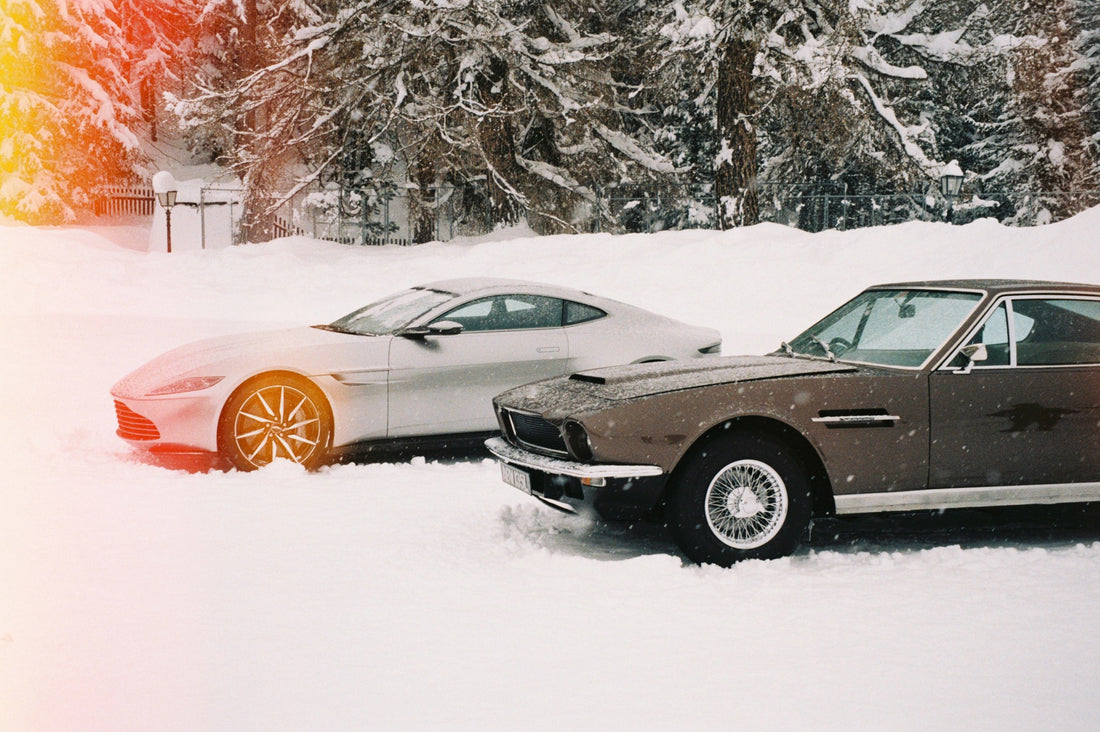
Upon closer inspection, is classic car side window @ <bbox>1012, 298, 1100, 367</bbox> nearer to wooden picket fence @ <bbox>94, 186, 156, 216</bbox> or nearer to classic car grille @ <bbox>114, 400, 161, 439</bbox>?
classic car grille @ <bbox>114, 400, 161, 439</bbox>

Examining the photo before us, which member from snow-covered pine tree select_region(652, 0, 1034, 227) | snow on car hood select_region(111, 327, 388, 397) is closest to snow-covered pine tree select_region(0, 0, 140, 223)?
snow-covered pine tree select_region(652, 0, 1034, 227)

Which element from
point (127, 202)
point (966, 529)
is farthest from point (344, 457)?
point (127, 202)

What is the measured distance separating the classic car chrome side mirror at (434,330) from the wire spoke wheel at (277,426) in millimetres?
896

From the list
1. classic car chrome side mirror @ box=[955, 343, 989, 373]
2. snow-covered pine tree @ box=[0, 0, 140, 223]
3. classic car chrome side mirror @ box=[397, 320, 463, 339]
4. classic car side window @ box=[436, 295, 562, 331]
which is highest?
snow-covered pine tree @ box=[0, 0, 140, 223]

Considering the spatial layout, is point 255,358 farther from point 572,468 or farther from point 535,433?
point 572,468

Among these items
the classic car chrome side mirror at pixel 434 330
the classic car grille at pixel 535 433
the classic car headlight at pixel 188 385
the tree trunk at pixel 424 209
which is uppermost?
the tree trunk at pixel 424 209

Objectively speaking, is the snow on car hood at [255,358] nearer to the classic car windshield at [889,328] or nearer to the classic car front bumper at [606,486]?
the classic car front bumper at [606,486]

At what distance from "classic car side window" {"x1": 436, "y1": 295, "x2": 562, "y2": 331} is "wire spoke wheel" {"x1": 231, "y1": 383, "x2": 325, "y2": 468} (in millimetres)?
1451

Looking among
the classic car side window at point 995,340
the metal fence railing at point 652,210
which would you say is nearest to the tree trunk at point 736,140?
the metal fence railing at point 652,210

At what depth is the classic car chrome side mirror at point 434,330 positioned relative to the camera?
9.76m

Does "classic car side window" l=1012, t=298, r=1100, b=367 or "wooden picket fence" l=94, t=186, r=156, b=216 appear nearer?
"classic car side window" l=1012, t=298, r=1100, b=367

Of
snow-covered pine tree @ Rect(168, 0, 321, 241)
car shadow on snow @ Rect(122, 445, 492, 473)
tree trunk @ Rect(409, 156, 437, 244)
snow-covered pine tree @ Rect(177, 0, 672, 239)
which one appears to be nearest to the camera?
car shadow on snow @ Rect(122, 445, 492, 473)

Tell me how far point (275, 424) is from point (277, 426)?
2 cm

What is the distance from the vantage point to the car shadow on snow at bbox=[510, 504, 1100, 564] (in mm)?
7199
